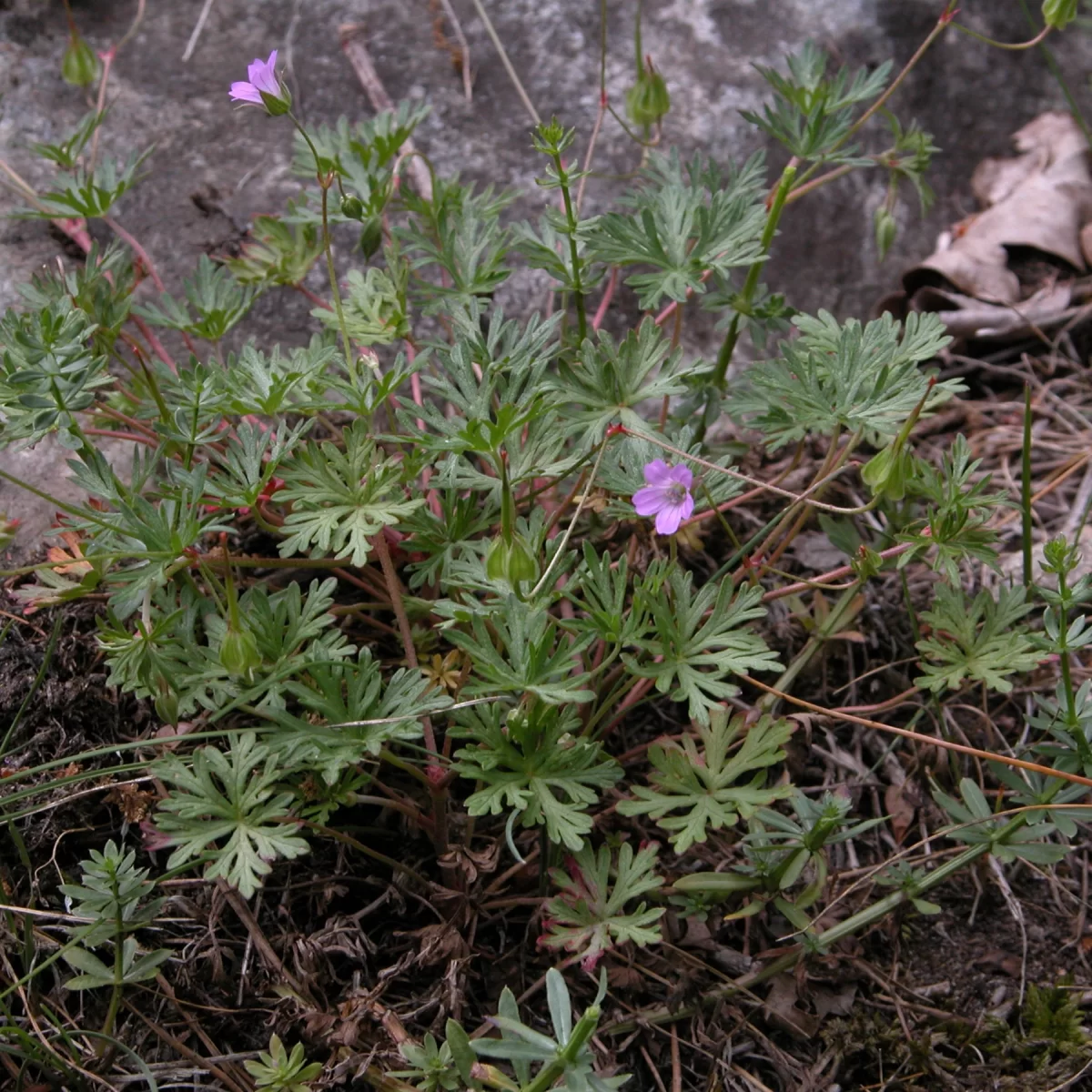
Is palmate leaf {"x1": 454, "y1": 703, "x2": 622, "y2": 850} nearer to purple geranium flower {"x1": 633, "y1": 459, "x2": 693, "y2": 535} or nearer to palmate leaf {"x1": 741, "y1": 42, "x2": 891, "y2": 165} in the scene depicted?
purple geranium flower {"x1": 633, "y1": 459, "x2": 693, "y2": 535}

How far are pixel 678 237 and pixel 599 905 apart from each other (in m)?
1.37

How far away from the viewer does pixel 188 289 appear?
8.14ft

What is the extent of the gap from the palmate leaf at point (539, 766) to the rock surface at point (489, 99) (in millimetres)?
1452

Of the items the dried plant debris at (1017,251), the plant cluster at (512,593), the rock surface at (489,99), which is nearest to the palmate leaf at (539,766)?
the plant cluster at (512,593)

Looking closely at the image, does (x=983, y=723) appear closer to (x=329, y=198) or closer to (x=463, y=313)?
(x=463, y=313)

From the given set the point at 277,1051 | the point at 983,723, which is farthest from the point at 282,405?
the point at 983,723

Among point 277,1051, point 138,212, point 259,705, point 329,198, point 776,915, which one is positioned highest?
point 329,198

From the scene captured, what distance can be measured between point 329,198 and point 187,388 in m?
0.73

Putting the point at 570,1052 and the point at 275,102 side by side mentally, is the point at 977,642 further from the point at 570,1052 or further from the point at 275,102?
the point at 275,102

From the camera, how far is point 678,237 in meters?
2.30

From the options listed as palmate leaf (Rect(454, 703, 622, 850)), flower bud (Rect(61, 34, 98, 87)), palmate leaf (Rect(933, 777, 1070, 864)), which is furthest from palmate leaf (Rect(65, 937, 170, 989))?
flower bud (Rect(61, 34, 98, 87))

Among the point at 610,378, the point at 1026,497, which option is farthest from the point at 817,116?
the point at 1026,497

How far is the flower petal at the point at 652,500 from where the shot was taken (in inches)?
75.9

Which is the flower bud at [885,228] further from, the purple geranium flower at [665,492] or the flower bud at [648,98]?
the purple geranium flower at [665,492]
